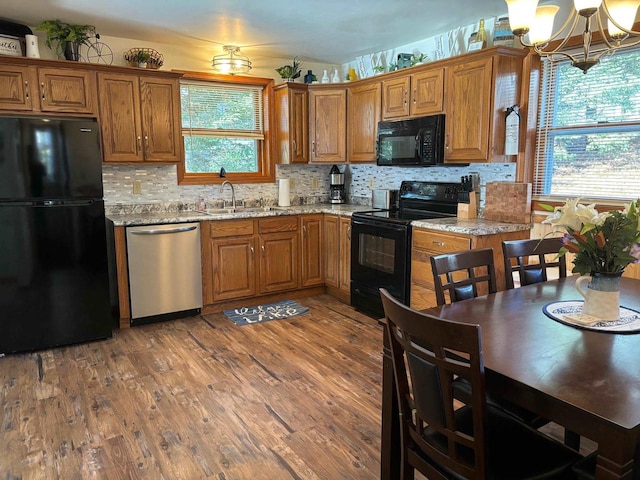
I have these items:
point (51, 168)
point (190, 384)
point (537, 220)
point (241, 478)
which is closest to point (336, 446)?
point (241, 478)

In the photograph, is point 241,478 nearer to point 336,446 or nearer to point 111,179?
point 336,446

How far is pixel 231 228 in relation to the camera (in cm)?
425

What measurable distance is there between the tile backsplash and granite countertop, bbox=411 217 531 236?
1.31 feet

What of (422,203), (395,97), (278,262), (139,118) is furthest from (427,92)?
(139,118)

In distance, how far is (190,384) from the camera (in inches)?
115

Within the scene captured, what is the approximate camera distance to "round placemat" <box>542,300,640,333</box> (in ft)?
5.43

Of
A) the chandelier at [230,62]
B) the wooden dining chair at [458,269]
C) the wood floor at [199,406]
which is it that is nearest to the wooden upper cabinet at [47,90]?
the chandelier at [230,62]

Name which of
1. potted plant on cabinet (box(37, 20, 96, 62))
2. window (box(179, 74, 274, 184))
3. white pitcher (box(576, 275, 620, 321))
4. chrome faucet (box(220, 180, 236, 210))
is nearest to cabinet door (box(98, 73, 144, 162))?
potted plant on cabinet (box(37, 20, 96, 62))

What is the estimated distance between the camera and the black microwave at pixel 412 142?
12.5 ft

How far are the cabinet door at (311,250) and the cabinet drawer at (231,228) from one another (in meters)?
0.56

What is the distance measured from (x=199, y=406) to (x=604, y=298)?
207cm

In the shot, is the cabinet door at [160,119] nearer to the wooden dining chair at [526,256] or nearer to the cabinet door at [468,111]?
the cabinet door at [468,111]

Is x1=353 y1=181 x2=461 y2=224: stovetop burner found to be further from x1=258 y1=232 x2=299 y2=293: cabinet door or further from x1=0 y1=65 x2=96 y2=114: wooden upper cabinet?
x1=0 y1=65 x2=96 y2=114: wooden upper cabinet

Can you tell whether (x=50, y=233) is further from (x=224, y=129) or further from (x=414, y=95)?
(x=414, y=95)
